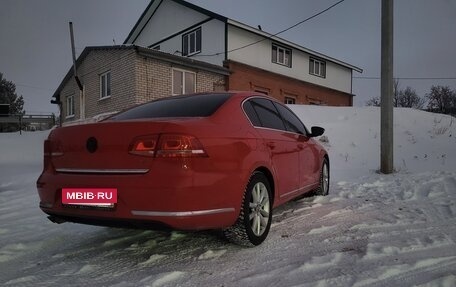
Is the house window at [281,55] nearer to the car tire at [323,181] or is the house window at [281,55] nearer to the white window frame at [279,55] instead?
the white window frame at [279,55]

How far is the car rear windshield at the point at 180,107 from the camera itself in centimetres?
378

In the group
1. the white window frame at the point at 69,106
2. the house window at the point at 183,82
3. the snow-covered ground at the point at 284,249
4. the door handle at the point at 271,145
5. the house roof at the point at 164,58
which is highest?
the house roof at the point at 164,58

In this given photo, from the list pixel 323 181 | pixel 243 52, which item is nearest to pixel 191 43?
pixel 243 52

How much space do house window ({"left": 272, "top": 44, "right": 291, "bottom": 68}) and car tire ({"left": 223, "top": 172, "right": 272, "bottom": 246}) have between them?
1991cm

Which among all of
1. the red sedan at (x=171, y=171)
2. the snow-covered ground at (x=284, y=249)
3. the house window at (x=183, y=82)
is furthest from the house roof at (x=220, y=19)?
the red sedan at (x=171, y=171)

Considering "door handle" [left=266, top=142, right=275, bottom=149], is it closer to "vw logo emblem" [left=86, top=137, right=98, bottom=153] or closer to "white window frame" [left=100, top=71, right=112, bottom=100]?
"vw logo emblem" [left=86, top=137, right=98, bottom=153]

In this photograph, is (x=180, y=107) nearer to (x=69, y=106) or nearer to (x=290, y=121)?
(x=290, y=121)

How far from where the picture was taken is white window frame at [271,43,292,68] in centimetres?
2323

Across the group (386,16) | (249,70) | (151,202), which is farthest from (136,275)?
(249,70)

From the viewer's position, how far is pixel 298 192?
500cm

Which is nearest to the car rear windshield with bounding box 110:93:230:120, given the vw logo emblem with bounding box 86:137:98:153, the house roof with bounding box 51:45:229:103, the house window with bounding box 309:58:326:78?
the vw logo emblem with bounding box 86:137:98:153

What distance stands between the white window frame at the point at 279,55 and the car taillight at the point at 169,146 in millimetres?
20591

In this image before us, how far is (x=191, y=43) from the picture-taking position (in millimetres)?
22594

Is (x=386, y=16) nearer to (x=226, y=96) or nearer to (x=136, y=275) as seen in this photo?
(x=226, y=96)
